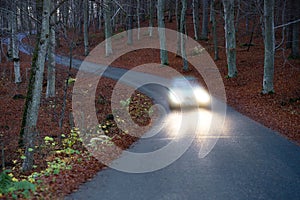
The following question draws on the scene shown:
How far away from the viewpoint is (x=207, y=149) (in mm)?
8656

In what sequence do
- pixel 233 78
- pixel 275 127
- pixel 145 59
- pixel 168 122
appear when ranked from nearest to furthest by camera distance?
pixel 275 127, pixel 168 122, pixel 233 78, pixel 145 59

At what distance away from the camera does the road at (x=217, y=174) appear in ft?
20.0

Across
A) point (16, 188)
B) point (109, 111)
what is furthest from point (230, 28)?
point (16, 188)

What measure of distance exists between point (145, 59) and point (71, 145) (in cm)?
2067

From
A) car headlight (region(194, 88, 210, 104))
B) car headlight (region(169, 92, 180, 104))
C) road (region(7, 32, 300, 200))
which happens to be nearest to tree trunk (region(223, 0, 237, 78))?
car headlight (region(194, 88, 210, 104))

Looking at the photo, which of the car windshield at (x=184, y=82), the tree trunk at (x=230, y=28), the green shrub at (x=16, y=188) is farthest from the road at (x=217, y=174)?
the tree trunk at (x=230, y=28)

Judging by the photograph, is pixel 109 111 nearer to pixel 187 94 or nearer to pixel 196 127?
pixel 187 94

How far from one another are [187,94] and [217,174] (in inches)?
381

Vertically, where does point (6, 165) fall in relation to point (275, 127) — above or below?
below

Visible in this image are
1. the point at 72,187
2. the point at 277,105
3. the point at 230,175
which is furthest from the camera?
the point at 277,105

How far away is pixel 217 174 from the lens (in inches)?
276

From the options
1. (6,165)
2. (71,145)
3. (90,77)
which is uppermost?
(90,77)

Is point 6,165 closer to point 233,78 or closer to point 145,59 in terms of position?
point 233,78

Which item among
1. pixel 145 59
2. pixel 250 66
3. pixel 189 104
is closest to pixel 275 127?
pixel 189 104
